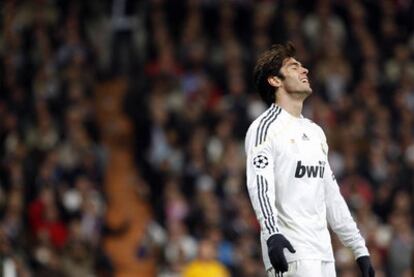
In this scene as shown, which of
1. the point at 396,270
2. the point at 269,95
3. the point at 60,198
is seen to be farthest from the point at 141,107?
A: the point at 269,95

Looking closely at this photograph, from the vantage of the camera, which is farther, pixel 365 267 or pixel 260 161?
pixel 365 267

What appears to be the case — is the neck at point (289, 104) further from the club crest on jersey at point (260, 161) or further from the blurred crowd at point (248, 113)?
the blurred crowd at point (248, 113)

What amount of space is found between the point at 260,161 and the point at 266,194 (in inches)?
8.9

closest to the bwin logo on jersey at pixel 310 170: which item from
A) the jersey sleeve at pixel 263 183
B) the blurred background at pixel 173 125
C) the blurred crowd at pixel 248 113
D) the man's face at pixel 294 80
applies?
the jersey sleeve at pixel 263 183

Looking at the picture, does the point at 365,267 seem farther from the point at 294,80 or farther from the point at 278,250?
the point at 294,80

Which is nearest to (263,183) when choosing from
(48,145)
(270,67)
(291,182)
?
(291,182)

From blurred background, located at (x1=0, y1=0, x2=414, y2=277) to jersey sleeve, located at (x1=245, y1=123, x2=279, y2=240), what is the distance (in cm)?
609

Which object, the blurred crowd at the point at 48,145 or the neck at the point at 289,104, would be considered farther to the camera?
the blurred crowd at the point at 48,145

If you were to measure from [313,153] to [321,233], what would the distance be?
0.49m

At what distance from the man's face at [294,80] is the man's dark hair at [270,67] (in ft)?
0.10

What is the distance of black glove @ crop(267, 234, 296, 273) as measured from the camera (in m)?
6.70

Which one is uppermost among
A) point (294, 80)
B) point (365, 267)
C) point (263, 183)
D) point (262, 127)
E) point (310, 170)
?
point (294, 80)

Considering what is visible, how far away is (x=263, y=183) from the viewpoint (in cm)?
700

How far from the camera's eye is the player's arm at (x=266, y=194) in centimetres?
674
